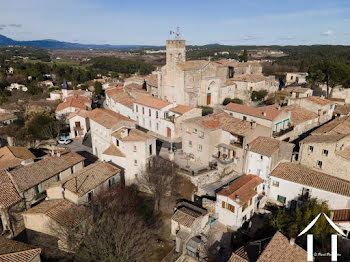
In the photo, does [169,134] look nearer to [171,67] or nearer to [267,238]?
[171,67]

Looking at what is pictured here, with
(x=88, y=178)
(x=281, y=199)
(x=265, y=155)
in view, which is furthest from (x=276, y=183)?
(x=88, y=178)

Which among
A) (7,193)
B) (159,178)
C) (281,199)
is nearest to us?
(7,193)

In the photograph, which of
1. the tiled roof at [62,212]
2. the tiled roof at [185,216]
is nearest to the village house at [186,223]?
the tiled roof at [185,216]

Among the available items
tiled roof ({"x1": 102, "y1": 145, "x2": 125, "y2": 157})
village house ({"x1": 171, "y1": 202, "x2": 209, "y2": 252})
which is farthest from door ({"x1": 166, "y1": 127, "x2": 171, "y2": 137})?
village house ({"x1": 171, "y1": 202, "x2": 209, "y2": 252})

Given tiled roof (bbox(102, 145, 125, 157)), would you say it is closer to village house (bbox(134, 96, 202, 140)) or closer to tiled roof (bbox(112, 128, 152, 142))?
tiled roof (bbox(112, 128, 152, 142))

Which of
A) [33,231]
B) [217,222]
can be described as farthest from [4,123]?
[217,222]

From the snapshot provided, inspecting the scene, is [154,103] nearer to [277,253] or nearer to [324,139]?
[324,139]
